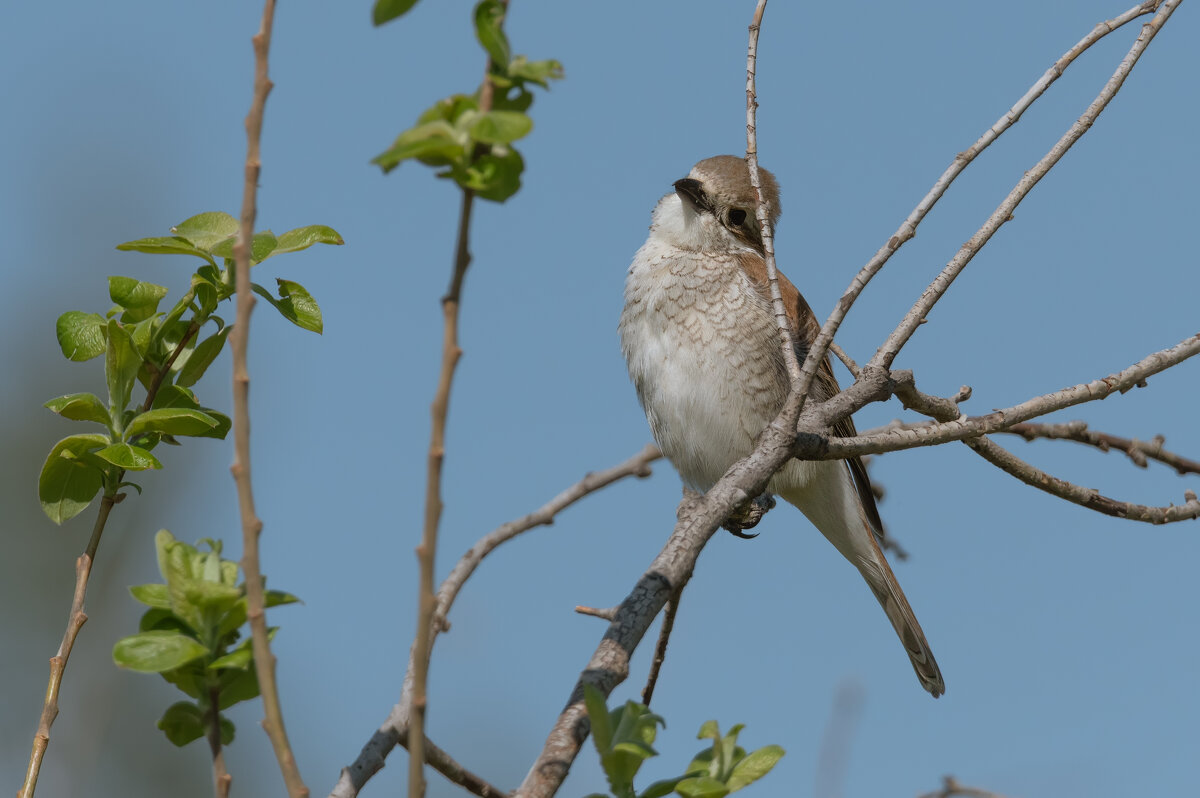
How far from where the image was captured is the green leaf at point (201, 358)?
1.86 metres

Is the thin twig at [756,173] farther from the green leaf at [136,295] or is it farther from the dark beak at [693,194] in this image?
the dark beak at [693,194]

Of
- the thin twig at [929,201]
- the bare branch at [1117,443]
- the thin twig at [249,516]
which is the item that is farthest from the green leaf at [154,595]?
the bare branch at [1117,443]

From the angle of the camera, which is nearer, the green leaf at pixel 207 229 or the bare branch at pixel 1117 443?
the green leaf at pixel 207 229

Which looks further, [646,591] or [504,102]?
[646,591]

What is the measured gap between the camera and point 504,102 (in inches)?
48.9

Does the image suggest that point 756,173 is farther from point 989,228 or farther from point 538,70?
point 538,70

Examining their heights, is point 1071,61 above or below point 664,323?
below

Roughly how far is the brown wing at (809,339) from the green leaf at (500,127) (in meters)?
3.80

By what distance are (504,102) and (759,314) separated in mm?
3737

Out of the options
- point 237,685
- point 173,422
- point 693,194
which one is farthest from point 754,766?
point 693,194

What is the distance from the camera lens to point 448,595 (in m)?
1.99

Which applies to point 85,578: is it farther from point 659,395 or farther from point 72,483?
point 659,395

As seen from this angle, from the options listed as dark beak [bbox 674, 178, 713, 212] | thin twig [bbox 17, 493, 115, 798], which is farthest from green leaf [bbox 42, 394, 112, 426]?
dark beak [bbox 674, 178, 713, 212]

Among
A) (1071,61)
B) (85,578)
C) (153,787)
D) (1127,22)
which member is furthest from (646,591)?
(153,787)
